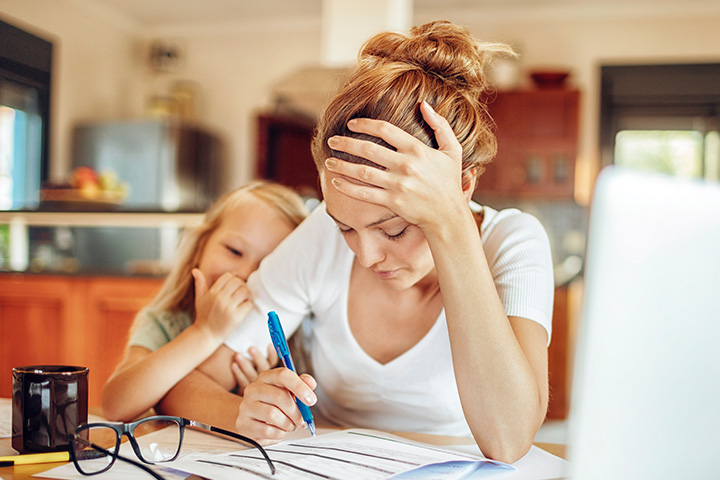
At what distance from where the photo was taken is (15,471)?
724mm

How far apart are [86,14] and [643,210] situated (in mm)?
5332

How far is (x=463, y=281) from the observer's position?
80 cm

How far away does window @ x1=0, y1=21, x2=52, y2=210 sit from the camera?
173 inches

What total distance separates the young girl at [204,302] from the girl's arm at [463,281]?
0.36 metres

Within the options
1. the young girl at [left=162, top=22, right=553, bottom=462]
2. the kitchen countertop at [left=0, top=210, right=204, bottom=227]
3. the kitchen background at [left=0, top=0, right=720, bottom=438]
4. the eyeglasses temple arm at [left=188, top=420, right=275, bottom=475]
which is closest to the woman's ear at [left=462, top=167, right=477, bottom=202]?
the young girl at [left=162, top=22, right=553, bottom=462]

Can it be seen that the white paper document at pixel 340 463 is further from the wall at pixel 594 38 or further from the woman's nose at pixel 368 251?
the wall at pixel 594 38

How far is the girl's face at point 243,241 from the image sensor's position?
3.98 ft

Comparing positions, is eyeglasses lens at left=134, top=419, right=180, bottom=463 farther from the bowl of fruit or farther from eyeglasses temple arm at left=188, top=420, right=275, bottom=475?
the bowl of fruit

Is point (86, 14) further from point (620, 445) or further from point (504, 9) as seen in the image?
point (620, 445)

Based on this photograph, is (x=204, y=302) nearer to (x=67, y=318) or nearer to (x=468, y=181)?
(x=468, y=181)

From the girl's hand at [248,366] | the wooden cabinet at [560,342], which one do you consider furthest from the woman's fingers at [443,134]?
the wooden cabinet at [560,342]

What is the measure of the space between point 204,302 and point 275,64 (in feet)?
15.4

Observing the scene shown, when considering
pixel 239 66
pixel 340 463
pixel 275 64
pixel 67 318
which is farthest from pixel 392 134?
pixel 239 66

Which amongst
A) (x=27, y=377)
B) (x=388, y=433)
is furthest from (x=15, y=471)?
(x=388, y=433)
